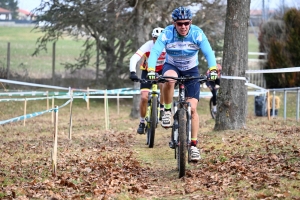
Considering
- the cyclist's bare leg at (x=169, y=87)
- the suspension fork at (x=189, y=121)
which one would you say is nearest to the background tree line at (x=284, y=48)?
the cyclist's bare leg at (x=169, y=87)

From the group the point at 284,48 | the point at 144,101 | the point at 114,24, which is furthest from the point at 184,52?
the point at 284,48

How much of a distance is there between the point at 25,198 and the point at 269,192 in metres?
2.55

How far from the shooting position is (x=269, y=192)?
23.1 feet

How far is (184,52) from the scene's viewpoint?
9359mm

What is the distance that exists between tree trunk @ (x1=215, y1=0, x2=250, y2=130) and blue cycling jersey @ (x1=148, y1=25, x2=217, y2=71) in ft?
11.8

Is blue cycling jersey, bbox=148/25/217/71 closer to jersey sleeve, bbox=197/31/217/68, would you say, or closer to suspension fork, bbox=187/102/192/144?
jersey sleeve, bbox=197/31/217/68

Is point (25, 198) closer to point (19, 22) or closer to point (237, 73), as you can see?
point (237, 73)

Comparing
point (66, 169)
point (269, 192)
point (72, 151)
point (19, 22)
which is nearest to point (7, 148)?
point (72, 151)

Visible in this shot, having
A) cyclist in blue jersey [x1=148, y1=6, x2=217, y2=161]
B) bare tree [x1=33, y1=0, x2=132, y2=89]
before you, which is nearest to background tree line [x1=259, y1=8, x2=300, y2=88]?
bare tree [x1=33, y1=0, x2=132, y2=89]

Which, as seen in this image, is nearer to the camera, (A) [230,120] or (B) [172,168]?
(B) [172,168]

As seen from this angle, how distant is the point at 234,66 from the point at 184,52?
386 cm

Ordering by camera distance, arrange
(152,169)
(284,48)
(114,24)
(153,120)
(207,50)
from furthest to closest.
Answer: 1. (284,48)
2. (114,24)
3. (153,120)
4. (152,169)
5. (207,50)

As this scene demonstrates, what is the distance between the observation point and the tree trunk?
12852 millimetres

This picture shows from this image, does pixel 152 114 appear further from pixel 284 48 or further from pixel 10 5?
pixel 284 48
